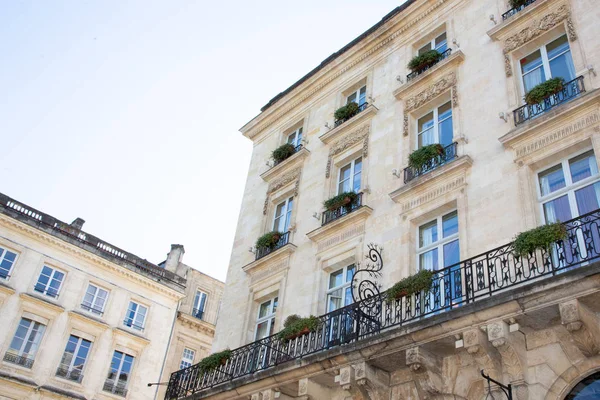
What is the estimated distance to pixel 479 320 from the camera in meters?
9.05

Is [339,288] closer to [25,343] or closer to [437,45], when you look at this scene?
[437,45]

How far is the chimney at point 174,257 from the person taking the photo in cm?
3447

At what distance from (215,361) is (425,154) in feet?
23.3

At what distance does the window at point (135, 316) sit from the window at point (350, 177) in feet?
55.0

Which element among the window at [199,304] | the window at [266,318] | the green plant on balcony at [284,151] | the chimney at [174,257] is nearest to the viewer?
the window at [266,318]

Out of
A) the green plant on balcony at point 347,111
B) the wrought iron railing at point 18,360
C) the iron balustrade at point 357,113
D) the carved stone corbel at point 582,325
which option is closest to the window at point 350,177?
the iron balustrade at point 357,113

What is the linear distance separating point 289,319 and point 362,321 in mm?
2930

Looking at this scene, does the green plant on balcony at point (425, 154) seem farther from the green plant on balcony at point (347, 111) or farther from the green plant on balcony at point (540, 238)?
A: the green plant on balcony at point (540, 238)

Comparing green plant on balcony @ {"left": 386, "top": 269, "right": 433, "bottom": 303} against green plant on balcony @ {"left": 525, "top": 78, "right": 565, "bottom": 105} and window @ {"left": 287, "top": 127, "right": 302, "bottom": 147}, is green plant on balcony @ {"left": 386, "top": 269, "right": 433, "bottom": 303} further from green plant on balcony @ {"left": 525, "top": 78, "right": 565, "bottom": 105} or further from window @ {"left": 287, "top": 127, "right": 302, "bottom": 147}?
window @ {"left": 287, "top": 127, "right": 302, "bottom": 147}

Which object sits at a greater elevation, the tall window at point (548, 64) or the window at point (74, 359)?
the tall window at point (548, 64)

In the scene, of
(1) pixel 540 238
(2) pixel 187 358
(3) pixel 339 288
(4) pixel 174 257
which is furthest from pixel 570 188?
(4) pixel 174 257

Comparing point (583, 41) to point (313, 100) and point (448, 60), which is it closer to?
point (448, 60)

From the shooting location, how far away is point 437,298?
10.7m

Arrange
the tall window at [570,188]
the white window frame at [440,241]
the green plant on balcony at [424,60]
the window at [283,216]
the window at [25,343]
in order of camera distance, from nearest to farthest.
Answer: the tall window at [570,188]
the white window frame at [440,241]
the green plant on balcony at [424,60]
the window at [283,216]
the window at [25,343]
